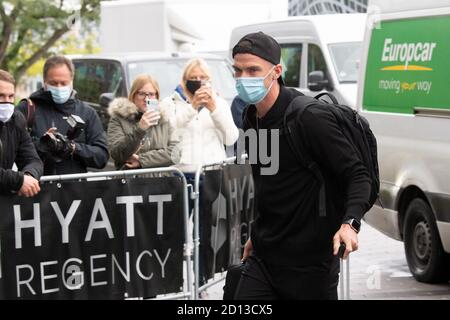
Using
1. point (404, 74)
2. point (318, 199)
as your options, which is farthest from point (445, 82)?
point (318, 199)

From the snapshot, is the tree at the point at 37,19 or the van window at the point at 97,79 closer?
the van window at the point at 97,79

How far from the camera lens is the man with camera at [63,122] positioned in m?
7.63

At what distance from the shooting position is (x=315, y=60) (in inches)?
618

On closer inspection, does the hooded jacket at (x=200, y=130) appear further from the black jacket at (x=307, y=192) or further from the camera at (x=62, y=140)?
the black jacket at (x=307, y=192)

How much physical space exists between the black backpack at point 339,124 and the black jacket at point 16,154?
254cm

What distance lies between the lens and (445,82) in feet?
27.8

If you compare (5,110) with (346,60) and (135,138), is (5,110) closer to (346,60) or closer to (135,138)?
(135,138)

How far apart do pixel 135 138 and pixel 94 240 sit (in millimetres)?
1244

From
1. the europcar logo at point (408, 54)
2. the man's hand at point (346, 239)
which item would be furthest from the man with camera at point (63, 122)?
the man's hand at point (346, 239)

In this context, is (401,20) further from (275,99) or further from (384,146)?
(275,99)

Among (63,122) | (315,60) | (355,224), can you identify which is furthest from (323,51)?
(355,224)

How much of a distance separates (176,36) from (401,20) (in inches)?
488

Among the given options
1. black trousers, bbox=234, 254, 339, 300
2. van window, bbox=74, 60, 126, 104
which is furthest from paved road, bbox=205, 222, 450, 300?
van window, bbox=74, 60, 126, 104

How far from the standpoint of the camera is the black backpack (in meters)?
4.70
